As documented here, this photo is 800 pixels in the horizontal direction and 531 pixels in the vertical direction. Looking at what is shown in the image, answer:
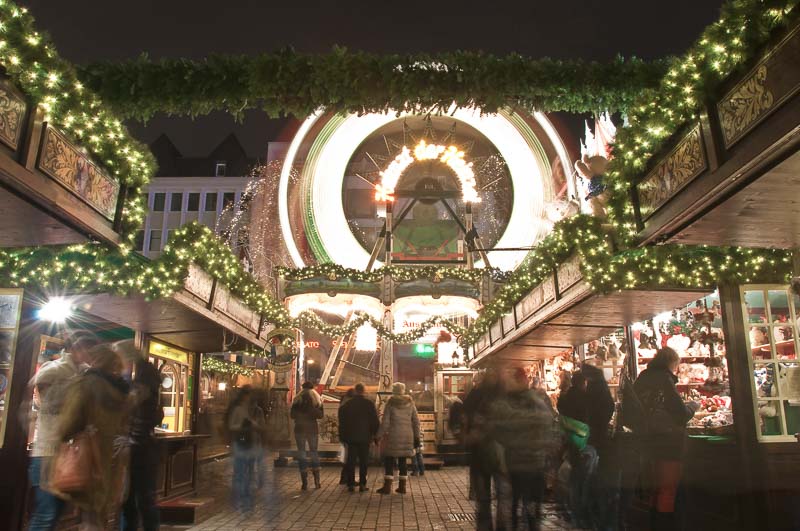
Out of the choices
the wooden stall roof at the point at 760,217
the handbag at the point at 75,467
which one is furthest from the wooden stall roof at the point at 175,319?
the wooden stall roof at the point at 760,217

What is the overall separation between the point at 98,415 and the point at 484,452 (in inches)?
141

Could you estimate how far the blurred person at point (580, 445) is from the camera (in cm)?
665

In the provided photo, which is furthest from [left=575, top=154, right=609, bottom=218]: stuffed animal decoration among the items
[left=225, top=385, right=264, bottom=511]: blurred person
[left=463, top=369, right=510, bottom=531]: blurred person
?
[left=225, top=385, right=264, bottom=511]: blurred person

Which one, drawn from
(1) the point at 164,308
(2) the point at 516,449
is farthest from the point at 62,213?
(2) the point at 516,449

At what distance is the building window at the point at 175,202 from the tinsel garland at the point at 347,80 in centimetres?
4378

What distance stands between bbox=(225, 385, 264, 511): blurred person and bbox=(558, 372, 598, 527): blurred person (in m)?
4.01

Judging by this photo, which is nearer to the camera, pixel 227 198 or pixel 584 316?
pixel 584 316

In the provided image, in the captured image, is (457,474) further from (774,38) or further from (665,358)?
(774,38)

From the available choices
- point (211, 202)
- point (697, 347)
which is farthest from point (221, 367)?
point (211, 202)

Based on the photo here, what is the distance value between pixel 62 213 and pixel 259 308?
290 inches

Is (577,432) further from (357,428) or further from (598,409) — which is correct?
(357,428)

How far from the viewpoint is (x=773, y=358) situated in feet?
21.4

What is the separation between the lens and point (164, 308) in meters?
7.67

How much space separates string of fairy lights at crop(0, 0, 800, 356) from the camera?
3713 millimetres
